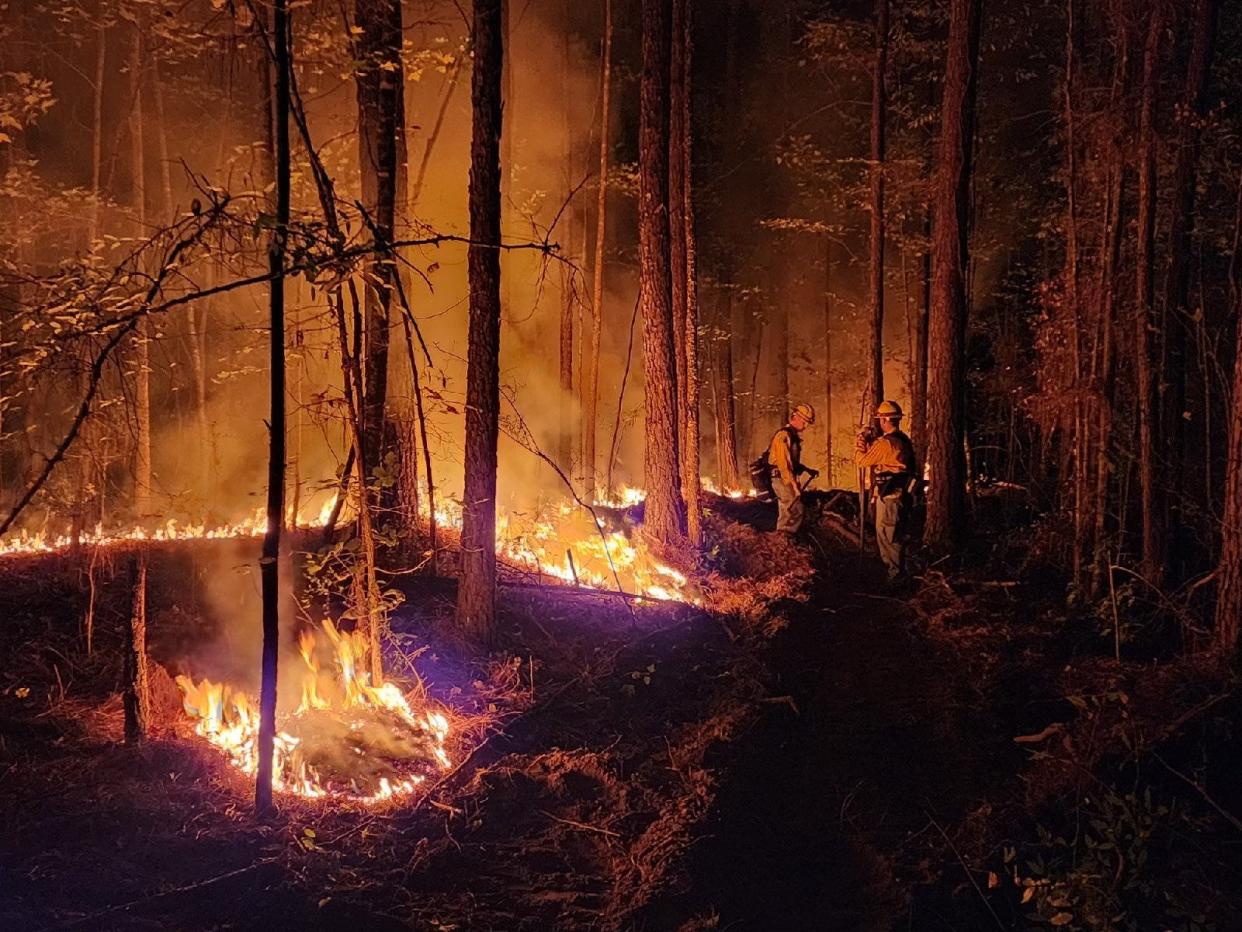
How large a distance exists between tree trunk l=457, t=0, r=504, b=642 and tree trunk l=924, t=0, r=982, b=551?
747 cm

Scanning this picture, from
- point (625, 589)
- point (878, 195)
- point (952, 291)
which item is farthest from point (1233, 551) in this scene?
point (878, 195)

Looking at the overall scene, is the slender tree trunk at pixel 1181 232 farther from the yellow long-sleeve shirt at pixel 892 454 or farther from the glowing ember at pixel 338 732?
the glowing ember at pixel 338 732

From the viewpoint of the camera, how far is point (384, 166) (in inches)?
→ 404

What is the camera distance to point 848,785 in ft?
22.2

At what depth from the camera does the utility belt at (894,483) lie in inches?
458

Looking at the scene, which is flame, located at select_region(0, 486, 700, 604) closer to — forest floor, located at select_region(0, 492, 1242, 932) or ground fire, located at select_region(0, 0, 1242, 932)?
ground fire, located at select_region(0, 0, 1242, 932)

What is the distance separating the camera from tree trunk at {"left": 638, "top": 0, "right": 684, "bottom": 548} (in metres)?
12.1

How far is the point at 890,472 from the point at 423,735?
7.38 meters

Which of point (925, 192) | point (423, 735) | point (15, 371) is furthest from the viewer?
point (925, 192)

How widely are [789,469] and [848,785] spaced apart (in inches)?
304

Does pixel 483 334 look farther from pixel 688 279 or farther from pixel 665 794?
pixel 688 279

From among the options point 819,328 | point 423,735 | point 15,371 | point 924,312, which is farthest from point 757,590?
point 819,328

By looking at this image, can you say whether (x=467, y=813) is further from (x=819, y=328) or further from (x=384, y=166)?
(x=819, y=328)

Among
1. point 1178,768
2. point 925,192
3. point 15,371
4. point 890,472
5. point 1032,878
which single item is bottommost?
point 1032,878
